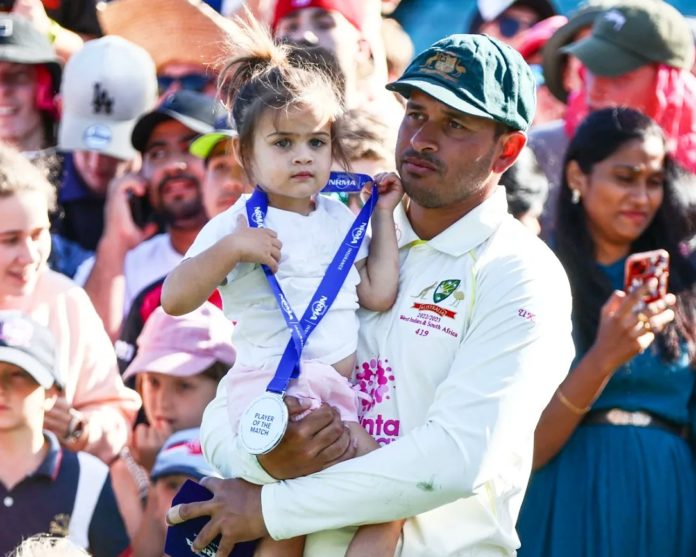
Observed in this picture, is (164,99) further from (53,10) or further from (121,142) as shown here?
(53,10)

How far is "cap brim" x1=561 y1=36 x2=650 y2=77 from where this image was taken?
6.00 m

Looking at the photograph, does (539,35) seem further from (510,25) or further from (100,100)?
(100,100)

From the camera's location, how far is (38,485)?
5.18 meters

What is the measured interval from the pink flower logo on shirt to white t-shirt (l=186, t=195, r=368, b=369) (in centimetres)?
7

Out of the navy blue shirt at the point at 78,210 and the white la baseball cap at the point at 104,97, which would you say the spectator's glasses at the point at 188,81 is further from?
the navy blue shirt at the point at 78,210

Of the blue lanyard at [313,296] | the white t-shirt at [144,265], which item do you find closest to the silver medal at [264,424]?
the blue lanyard at [313,296]

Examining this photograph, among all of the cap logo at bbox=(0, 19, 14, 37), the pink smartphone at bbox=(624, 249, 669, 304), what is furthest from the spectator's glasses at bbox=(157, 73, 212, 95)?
the pink smartphone at bbox=(624, 249, 669, 304)

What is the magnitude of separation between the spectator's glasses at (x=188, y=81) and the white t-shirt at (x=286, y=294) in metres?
3.10

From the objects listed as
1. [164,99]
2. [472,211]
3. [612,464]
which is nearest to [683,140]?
[612,464]

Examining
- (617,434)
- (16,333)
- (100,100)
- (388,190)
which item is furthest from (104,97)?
(388,190)

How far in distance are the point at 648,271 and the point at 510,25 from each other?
223 centimetres

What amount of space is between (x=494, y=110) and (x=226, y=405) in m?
0.98

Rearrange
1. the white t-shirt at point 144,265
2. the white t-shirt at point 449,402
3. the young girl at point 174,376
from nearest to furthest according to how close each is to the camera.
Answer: the white t-shirt at point 449,402
the young girl at point 174,376
the white t-shirt at point 144,265

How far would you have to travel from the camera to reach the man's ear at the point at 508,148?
3598mm
